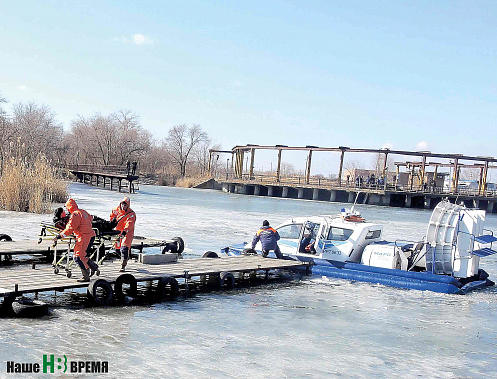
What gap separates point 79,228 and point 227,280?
207 inches

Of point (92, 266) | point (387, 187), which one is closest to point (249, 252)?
point (92, 266)

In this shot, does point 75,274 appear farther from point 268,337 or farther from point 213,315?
point 268,337

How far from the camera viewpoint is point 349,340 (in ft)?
35.4

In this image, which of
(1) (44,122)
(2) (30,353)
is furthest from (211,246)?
(1) (44,122)

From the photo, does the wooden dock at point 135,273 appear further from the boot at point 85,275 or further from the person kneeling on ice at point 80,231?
the person kneeling on ice at point 80,231

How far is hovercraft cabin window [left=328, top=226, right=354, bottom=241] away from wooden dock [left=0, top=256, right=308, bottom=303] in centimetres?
124

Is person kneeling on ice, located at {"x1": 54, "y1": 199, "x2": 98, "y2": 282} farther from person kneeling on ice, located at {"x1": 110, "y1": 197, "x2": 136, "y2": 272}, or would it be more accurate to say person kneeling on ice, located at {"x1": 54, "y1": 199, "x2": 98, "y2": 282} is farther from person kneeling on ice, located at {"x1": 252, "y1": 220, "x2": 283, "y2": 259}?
person kneeling on ice, located at {"x1": 252, "y1": 220, "x2": 283, "y2": 259}

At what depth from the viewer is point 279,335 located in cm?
1082

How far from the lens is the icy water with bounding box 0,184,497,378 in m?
8.99

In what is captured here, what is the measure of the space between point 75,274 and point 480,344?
27.0ft

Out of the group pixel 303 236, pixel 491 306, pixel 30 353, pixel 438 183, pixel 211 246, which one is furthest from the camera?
pixel 438 183

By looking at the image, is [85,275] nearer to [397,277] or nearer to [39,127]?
[397,277]

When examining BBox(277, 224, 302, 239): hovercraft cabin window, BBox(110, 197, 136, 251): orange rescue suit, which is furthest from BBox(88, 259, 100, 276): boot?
BBox(277, 224, 302, 239): hovercraft cabin window

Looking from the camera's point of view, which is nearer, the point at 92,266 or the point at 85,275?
the point at 85,275
